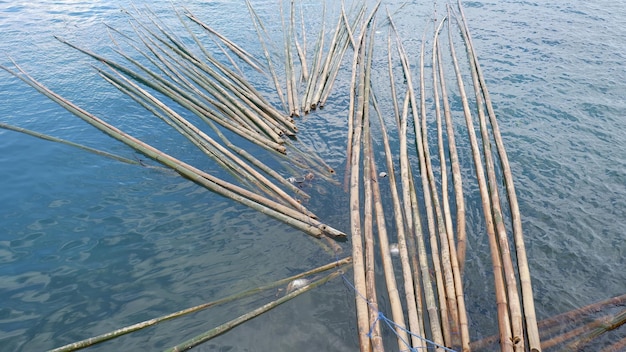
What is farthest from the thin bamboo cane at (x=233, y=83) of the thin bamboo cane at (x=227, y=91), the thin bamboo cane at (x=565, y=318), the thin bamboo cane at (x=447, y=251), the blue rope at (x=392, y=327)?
the thin bamboo cane at (x=565, y=318)

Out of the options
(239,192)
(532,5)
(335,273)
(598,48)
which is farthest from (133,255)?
(532,5)

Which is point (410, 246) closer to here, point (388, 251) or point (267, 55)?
point (388, 251)

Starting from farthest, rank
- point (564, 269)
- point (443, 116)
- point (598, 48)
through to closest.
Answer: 1. point (598, 48)
2. point (443, 116)
3. point (564, 269)

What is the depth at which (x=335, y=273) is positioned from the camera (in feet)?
16.3

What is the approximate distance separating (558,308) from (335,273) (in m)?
2.57

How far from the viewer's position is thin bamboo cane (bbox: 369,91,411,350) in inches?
160

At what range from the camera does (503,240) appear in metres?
4.93

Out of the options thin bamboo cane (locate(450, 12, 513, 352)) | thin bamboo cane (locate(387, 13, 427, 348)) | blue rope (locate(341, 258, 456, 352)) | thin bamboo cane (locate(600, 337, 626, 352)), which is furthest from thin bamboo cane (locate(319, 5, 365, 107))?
thin bamboo cane (locate(600, 337, 626, 352))

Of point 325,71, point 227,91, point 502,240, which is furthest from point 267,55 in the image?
point 502,240

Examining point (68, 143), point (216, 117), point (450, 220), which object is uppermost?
point (216, 117)

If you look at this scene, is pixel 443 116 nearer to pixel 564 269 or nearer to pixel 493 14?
pixel 564 269

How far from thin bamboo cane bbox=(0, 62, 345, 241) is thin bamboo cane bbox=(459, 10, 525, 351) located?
1.94 m

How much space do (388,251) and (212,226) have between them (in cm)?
251

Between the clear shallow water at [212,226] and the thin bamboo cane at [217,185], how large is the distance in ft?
0.70
